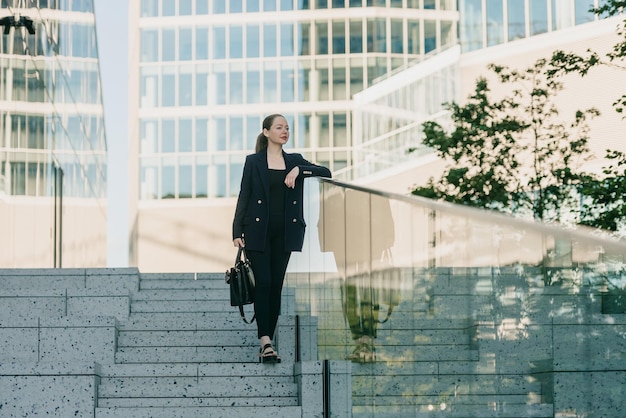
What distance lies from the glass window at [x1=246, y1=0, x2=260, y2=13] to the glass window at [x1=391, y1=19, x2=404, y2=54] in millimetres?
6995

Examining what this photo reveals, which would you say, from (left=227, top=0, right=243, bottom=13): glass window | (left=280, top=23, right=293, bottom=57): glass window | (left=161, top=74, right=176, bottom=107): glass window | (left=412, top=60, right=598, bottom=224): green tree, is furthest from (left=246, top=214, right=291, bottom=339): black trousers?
(left=227, top=0, right=243, bottom=13): glass window

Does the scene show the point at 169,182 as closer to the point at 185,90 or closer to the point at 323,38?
the point at 185,90

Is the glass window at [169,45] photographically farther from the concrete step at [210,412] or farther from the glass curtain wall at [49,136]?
the concrete step at [210,412]

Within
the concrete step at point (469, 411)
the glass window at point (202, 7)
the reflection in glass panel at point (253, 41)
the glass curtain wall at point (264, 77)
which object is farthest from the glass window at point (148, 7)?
the concrete step at point (469, 411)

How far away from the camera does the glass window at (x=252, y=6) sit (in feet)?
Result: 208

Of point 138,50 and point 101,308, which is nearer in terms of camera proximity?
point 101,308

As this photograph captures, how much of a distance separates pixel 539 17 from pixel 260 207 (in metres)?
39.6

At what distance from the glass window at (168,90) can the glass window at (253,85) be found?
4249mm

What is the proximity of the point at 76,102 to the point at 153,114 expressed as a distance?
39.9m

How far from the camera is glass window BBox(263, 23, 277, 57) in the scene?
62.6 m

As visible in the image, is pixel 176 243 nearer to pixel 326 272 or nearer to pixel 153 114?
pixel 153 114

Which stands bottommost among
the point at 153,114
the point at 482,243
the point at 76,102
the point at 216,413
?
the point at 216,413

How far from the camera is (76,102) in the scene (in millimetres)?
24391

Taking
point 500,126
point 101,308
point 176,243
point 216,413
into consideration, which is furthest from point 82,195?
point 176,243
